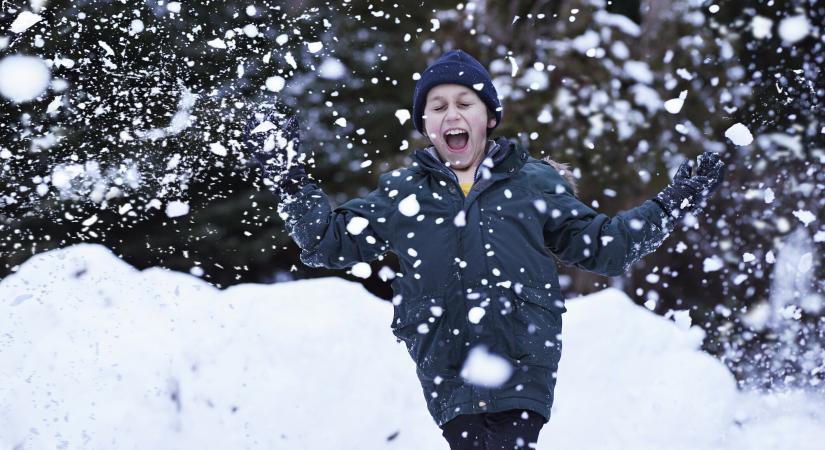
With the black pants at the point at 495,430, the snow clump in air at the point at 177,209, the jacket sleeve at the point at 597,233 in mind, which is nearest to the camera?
the black pants at the point at 495,430

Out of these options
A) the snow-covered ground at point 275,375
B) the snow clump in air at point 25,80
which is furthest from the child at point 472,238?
the snow clump in air at point 25,80

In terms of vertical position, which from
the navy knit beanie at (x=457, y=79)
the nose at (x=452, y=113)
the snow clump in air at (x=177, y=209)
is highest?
the navy knit beanie at (x=457, y=79)

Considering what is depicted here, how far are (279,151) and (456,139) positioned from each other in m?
0.63

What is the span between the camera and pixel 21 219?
487 centimetres

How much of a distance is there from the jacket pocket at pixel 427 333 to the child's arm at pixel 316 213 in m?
0.33

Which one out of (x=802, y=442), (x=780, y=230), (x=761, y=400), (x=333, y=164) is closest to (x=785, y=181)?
(x=780, y=230)

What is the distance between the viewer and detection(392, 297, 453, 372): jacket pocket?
2.52 meters

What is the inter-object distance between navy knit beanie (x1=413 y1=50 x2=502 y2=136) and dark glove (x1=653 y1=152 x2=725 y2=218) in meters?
0.66

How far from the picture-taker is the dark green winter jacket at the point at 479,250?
8.18 feet

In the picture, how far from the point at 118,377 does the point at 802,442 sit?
318cm

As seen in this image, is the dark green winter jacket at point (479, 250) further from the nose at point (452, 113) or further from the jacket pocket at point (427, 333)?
the nose at point (452, 113)

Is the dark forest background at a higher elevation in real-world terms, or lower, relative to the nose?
lower

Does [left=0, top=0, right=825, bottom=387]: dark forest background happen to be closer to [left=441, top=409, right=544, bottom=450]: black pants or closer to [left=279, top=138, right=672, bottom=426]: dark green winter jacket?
[left=279, top=138, right=672, bottom=426]: dark green winter jacket

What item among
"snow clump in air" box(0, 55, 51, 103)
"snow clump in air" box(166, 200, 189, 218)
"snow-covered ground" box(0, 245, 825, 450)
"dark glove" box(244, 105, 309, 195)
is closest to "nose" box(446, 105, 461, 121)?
"dark glove" box(244, 105, 309, 195)
